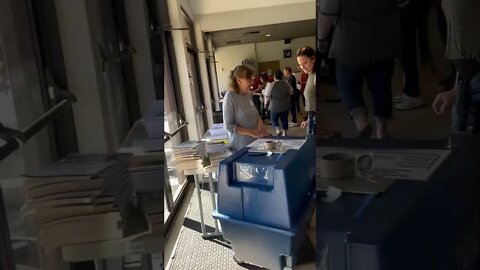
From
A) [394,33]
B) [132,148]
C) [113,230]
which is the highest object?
[394,33]

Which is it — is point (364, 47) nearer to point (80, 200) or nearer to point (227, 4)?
point (227, 4)

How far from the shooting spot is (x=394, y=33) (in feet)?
1.52

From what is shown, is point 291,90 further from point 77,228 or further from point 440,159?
point 77,228

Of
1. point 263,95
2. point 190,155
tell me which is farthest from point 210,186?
point 263,95

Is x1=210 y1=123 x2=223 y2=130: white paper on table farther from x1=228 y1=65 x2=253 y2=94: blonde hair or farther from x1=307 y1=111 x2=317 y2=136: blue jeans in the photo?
x1=307 y1=111 x2=317 y2=136: blue jeans

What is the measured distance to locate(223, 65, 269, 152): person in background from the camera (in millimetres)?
613

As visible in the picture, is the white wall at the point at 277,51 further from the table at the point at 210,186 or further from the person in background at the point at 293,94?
the table at the point at 210,186

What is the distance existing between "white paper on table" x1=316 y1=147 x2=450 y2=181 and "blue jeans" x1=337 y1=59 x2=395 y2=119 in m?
0.06

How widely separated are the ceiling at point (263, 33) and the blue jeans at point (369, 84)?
0.09 metres

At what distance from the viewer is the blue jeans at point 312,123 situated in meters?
0.52

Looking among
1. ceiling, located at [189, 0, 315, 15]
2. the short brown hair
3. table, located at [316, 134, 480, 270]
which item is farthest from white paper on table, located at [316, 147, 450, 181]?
ceiling, located at [189, 0, 315, 15]

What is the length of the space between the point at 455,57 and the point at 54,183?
1.79 ft

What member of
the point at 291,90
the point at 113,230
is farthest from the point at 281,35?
the point at 113,230

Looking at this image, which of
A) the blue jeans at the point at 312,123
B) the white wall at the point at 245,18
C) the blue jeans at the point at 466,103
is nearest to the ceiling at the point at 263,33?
the white wall at the point at 245,18
